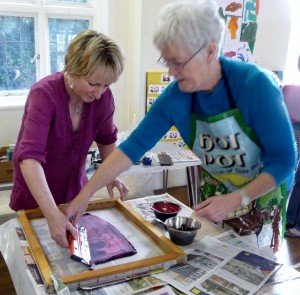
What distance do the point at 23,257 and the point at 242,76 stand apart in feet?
2.60

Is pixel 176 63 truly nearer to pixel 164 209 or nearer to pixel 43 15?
pixel 164 209

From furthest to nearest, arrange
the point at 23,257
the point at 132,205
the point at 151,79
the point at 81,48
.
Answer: the point at 151,79 < the point at 132,205 < the point at 81,48 < the point at 23,257

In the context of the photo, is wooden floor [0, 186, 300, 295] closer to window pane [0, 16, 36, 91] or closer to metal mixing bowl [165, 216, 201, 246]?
metal mixing bowl [165, 216, 201, 246]

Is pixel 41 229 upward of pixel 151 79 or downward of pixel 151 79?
downward

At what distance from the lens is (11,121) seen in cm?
274

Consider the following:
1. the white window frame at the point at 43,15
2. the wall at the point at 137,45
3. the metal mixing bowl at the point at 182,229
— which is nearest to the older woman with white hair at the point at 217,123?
the metal mixing bowl at the point at 182,229

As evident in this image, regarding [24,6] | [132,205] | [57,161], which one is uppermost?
[24,6]

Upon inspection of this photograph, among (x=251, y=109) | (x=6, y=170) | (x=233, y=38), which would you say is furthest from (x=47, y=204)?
(x=233, y=38)

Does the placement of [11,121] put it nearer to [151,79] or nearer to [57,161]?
[151,79]

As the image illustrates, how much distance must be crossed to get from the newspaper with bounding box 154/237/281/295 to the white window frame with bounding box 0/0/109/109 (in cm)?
212

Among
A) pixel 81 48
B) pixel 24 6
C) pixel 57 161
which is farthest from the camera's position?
pixel 24 6

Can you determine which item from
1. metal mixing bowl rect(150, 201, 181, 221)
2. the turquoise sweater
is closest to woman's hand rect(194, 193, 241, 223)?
the turquoise sweater

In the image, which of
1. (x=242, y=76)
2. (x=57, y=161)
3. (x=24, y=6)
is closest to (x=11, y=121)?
(x=24, y=6)

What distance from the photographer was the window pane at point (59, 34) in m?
2.85
